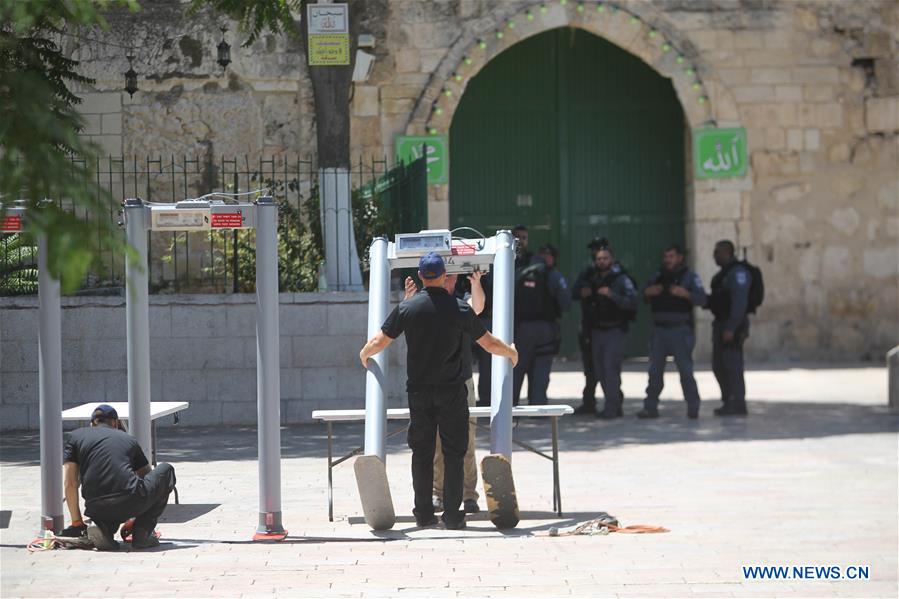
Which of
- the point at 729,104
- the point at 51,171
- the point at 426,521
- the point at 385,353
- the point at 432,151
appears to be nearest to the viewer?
the point at 51,171

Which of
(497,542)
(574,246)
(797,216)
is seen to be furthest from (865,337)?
(497,542)

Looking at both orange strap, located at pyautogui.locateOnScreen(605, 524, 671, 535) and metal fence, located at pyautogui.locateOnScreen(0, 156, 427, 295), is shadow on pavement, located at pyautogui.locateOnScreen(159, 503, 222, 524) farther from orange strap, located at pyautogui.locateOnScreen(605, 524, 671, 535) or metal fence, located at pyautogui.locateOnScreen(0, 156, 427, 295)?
metal fence, located at pyautogui.locateOnScreen(0, 156, 427, 295)

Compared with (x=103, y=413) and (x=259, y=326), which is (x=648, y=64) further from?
(x=103, y=413)

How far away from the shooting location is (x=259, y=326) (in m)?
8.36

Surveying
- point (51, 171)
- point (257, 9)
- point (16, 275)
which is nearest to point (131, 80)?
point (16, 275)

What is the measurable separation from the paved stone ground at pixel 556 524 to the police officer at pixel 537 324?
47 centimetres

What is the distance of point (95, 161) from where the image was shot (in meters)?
4.24

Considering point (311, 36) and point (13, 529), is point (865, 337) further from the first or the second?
point (13, 529)

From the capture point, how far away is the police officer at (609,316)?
13.9 m

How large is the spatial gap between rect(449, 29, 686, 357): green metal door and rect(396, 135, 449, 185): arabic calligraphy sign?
0.90 meters

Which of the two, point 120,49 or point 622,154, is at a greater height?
point 120,49

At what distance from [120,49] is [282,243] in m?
5.42

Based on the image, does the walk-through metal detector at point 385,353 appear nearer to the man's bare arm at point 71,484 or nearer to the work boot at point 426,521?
the work boot at point 426,521

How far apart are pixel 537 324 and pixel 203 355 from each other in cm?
311
